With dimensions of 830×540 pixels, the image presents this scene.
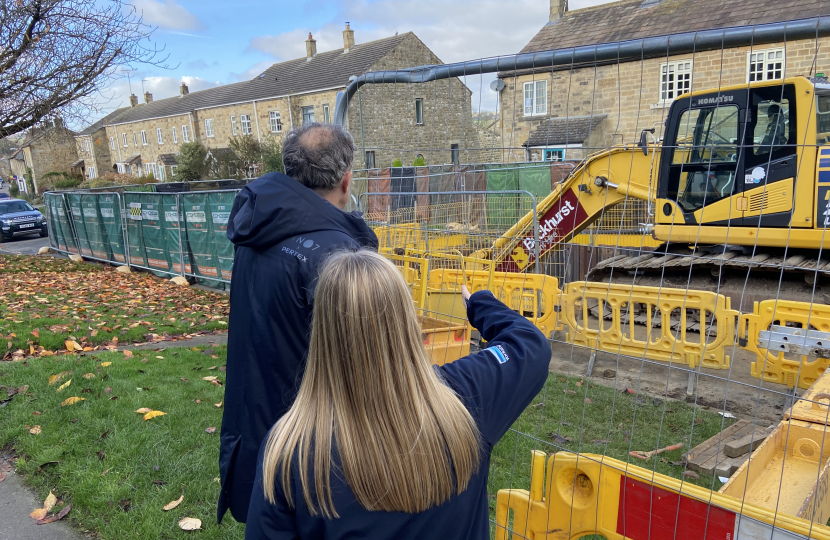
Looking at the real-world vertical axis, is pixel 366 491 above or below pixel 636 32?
below

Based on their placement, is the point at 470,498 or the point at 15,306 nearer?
the point at 470,498

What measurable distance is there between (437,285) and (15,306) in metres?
6.51

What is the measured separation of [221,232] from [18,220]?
1663 cm

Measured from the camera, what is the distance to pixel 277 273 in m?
2.03

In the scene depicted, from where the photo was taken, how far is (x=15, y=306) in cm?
837

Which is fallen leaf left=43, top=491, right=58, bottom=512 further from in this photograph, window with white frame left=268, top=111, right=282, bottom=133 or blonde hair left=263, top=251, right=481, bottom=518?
window with white frame left=268, top=111, right=282, bottom=133

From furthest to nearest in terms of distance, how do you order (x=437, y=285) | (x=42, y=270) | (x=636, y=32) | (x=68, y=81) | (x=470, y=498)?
1. (x=636, y=32)
2. (x=42, y=270)
3. (x=68, y=81)
4. (x=437, y=285)
5. (x=470, y=498)

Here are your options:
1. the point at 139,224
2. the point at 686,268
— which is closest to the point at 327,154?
the point at 686,268

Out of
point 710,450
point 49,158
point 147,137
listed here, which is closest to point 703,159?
point 710,450

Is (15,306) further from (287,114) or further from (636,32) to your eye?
(287,114)

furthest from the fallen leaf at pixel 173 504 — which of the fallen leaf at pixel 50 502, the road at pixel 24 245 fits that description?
the road at pixel 24 245

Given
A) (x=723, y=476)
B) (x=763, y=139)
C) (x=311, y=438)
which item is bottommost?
(x=723, y=476)

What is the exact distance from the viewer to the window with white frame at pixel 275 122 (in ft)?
117

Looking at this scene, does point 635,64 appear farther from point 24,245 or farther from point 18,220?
point 18,220
